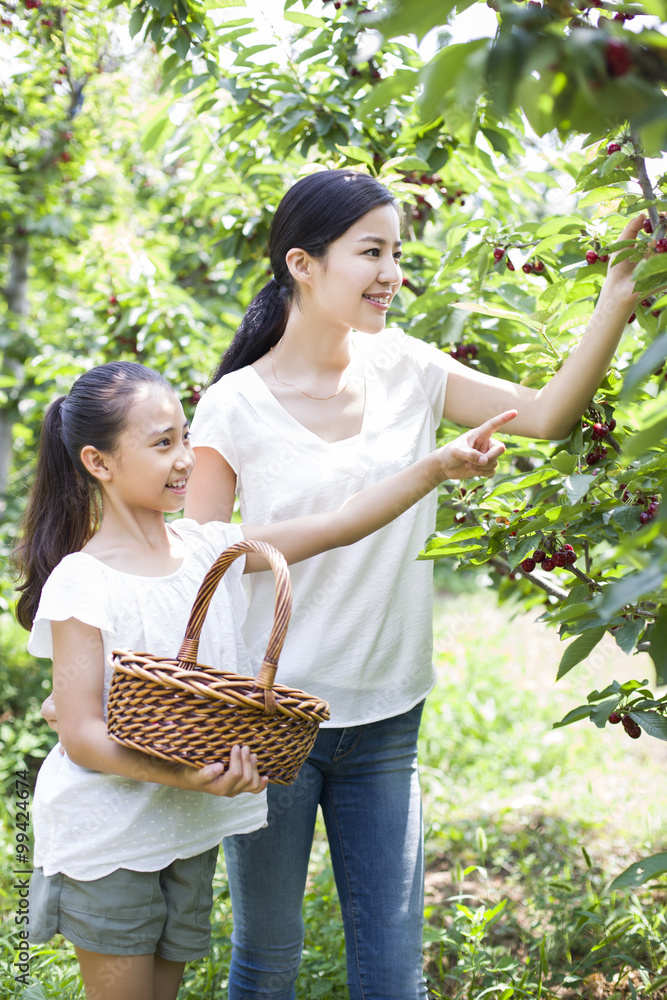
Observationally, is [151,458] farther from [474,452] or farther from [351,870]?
[351,870]

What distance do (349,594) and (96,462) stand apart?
1.69 feet

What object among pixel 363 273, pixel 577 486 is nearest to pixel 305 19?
pixel 363 273

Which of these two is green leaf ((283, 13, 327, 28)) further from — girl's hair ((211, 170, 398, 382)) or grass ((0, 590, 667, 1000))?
grass ((0, 590, 667, 1000))

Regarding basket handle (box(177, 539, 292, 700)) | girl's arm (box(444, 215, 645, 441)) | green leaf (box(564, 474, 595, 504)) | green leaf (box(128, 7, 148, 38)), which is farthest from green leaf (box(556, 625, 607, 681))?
green leaf (box(128, 7, 148, 38))

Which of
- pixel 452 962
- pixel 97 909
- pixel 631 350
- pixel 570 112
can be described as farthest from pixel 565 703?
pixel 570 112

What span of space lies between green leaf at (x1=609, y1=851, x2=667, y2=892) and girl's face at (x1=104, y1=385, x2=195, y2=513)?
2.95ft

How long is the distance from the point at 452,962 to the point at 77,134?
4.02m

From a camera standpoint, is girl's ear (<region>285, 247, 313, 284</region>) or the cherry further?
girl's ear (<region>285, 247, 313, 284</region>)

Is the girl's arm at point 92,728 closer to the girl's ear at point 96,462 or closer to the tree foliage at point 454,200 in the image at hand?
the girl's ear at point 96,462

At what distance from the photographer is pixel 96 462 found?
151cm

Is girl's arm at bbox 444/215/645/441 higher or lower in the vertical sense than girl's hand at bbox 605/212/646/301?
lower

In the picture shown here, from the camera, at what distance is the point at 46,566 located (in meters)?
1.62

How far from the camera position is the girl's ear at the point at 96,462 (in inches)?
59.1

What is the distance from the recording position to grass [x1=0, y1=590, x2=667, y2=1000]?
Result: 6.95 ft
